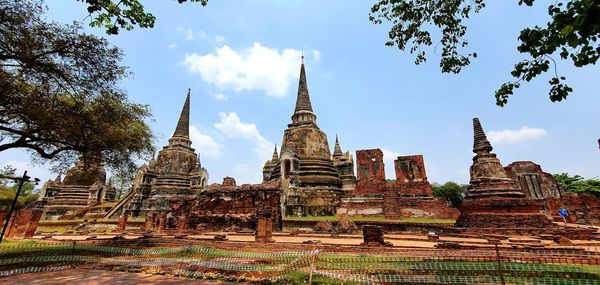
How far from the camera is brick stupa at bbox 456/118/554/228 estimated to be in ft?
40.7

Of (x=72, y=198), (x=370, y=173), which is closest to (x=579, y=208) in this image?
(x=370, y=173)

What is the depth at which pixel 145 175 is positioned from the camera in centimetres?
2927

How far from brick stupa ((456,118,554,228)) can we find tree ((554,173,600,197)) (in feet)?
84.9

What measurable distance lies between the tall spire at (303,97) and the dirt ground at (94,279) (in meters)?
23.7

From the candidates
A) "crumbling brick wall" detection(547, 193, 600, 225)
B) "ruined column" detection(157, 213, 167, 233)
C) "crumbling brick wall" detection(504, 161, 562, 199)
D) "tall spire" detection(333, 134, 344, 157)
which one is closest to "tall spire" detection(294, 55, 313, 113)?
"tall spire" detection(333, 134, 344, 157)

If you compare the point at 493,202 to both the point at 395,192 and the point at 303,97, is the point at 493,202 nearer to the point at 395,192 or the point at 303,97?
the point at 395,192

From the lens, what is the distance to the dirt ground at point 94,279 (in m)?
4.68

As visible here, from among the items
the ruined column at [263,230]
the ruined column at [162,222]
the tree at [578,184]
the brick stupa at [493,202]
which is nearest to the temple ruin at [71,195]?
the ruined column at [162,222]

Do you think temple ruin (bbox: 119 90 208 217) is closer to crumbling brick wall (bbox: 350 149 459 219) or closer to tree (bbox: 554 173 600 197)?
crumbling brick wall (bbox: 350 149 459 219)

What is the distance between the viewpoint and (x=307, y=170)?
2216 centimetres

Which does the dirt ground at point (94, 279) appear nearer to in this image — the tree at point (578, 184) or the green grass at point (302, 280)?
the green grass at point (302, 280)

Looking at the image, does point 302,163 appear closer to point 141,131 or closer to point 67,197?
point 141,131

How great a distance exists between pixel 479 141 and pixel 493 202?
13.6 feet

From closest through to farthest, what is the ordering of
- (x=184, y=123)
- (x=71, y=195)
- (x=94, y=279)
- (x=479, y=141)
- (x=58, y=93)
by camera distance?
1. (x=94, y=279)
2. (x=58, y=93)
3. (x=479, y=141)
4. (x=71, y=195)
5. (x=184, y=123)
